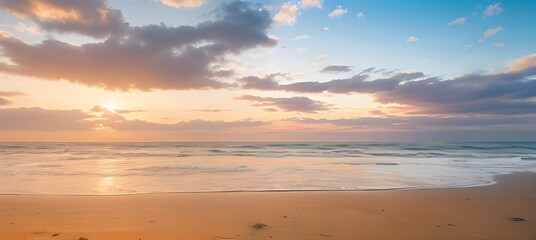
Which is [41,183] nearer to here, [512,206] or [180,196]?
[180,196]

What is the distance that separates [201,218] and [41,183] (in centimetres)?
929

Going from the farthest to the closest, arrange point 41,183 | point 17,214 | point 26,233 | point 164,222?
1. point 41,183
2. point 17,214
3. point 164,222
4. point 26,233

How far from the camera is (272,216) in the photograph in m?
7.03

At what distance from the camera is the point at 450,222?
673cm

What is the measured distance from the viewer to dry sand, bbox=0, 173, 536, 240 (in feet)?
19.4

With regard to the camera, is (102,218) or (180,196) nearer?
(102,218)

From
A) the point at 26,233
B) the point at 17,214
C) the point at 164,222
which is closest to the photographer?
the point at 26,233

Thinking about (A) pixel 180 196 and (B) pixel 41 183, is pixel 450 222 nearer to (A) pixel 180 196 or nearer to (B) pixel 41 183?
(A) pixel 180 196

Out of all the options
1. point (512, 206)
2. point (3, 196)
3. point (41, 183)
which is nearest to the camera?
point (512, 206)

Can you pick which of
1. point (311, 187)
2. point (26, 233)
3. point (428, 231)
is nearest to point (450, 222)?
point (428, 231)

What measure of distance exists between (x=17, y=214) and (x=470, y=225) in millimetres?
10113

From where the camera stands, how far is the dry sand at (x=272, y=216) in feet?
19.4

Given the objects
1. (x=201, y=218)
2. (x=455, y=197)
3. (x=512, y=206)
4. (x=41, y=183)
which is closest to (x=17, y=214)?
(x=201, y=218)

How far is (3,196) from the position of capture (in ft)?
30.5
